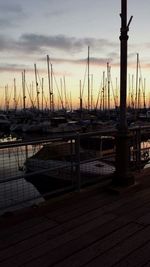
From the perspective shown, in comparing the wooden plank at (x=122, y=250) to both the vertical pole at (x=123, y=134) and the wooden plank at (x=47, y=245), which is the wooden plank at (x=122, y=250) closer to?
the wooden plank at (x=47, y=245)

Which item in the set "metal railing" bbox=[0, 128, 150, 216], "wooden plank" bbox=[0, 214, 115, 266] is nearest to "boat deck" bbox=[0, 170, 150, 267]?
"wooden plank" bbox=[0, 214, 115, 266]

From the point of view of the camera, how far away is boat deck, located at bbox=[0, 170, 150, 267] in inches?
137

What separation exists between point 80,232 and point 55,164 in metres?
5.20

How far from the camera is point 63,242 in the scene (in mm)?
3887

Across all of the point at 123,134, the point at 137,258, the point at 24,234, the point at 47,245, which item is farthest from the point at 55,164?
the point at 137,258

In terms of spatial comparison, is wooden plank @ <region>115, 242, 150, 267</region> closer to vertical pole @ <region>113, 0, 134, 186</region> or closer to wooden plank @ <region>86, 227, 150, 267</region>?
wooden plank @ <region>86, 227, 150, 267</region>

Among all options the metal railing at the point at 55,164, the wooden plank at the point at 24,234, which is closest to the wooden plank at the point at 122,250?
the wooden plank at the point at 24,234

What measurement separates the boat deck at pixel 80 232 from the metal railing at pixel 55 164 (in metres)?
0.50

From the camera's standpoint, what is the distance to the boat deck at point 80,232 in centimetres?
349

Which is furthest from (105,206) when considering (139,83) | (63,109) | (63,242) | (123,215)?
(63,109)

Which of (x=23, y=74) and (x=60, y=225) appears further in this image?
(x=23, y=74)

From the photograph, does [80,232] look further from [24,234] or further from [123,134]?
[123,134]

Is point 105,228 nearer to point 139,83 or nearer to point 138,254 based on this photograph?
point 138,254

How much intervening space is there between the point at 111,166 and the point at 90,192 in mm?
4894
